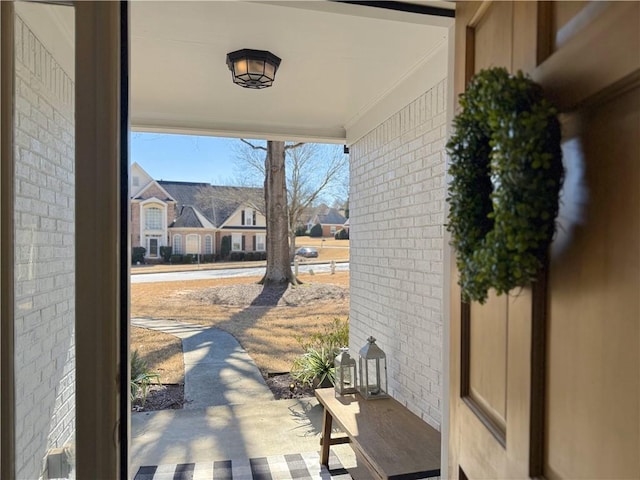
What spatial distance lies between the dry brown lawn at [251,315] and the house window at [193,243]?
1650mm

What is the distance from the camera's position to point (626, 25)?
22.8 inches

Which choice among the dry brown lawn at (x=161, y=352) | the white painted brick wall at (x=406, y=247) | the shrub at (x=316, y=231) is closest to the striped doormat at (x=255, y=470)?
the white painted brick wall at (x=406, y=247)

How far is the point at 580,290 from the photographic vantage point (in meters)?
0.68

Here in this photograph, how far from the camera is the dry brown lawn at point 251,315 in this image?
22.1 ft

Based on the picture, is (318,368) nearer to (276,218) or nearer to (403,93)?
(403,93)

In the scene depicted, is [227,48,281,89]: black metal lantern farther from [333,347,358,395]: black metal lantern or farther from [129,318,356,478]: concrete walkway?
[129,318,356,478]: concrete walkway

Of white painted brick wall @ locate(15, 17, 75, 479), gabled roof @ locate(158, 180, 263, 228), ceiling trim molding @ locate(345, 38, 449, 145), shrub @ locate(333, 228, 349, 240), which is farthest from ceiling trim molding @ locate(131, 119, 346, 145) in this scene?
gabled roof @ locate(158, 180, 263, 228)

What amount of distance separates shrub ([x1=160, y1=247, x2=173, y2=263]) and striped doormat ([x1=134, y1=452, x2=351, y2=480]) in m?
9.77

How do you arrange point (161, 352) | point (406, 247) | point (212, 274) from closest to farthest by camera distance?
1. point (406, 247)
2. point (161, 352)
3. point (212, 274)

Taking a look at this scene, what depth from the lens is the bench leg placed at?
2.87 meters

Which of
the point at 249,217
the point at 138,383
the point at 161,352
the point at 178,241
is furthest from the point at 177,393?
the point at 178,241

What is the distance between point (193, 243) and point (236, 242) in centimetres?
128

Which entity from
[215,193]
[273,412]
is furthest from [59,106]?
[215,193]

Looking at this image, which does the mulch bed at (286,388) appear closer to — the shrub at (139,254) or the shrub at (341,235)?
the shrub at (341,235)
